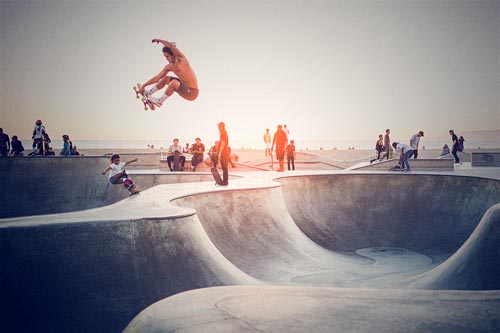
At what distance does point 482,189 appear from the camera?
1138 centimetres

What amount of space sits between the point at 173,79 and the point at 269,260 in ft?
20.2

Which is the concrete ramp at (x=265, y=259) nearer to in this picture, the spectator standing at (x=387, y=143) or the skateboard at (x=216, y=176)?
the skateboard at (x=216, y=176)

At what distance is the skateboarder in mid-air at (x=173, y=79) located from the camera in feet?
36.0

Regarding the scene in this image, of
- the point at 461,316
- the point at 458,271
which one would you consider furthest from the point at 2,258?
the point at 458,271

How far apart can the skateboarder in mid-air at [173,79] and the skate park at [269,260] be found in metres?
4.04

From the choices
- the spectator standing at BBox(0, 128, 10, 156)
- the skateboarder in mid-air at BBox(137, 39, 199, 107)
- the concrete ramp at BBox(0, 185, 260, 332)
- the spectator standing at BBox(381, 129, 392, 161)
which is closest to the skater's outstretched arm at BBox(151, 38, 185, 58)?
the skateboarder in mid-air at BBox(137, 39, 199, 107)

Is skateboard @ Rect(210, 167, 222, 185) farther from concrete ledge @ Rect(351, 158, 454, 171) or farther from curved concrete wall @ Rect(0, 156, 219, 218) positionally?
concrete ledge @ Rect(351, 158, 454, 171)

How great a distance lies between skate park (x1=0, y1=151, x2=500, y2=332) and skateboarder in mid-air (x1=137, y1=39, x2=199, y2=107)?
4038 mm

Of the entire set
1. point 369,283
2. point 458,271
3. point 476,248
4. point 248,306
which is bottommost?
point 369,283

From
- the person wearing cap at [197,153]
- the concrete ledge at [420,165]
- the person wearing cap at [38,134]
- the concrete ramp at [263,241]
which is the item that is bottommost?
the concrete ramp at [263,241]

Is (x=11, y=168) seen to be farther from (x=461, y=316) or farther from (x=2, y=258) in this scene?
(x=461, y=316)

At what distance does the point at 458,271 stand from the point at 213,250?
3.71 meters

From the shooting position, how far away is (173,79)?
11.3 m

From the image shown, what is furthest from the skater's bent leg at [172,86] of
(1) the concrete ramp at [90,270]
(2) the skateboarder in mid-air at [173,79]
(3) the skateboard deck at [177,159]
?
(3) the skateboard deck at [177,159]
